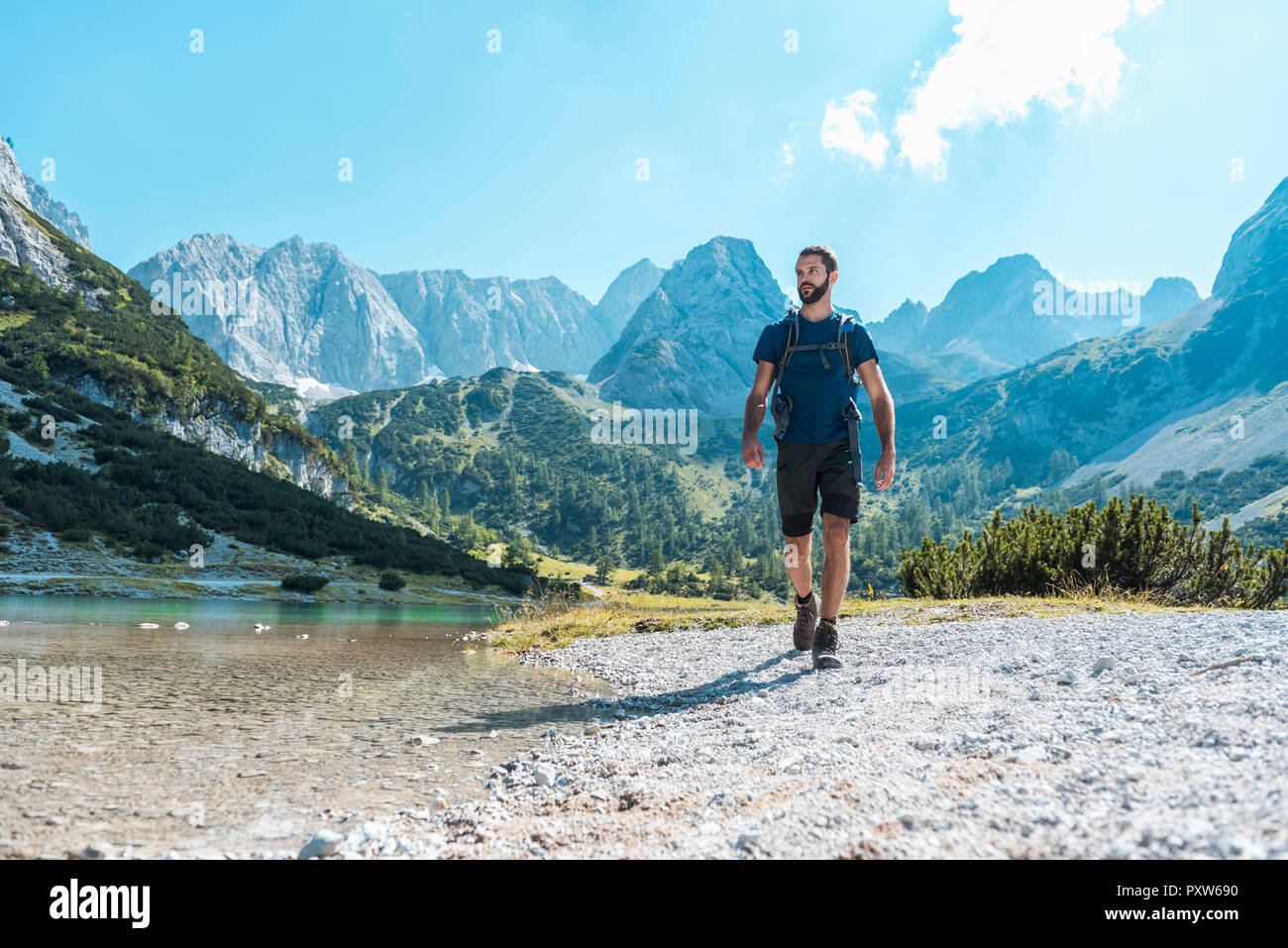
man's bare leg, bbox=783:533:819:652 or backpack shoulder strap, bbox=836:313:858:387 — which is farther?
man's bare leg, bbox=783:533:819:652

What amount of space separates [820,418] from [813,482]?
722mm

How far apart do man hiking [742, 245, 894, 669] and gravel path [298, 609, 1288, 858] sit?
1296mm

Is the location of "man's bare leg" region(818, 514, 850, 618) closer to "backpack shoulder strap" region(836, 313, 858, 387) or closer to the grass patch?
"backpack shoulder strap" region(836, 313, 858, 387)

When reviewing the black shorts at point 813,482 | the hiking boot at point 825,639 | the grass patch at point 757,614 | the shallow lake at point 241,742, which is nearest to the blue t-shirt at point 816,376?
the black shorts at point 813,482

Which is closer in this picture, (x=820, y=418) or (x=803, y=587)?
(x=820, y=418)

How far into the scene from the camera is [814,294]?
775 cm

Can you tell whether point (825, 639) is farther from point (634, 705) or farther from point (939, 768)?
point (939, 768)

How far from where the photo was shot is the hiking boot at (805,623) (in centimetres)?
860

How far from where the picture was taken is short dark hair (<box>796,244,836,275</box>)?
7.76m

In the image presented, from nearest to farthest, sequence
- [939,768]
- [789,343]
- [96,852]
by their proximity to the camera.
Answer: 1. [96,852]
2. [939,768]
3. [789,343]

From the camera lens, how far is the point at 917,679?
20.9 ft

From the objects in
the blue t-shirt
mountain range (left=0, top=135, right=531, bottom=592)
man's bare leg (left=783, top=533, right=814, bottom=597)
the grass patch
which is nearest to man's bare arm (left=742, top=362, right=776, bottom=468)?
the blue t-shirt

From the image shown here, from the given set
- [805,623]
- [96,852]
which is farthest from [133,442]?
[96,852]
